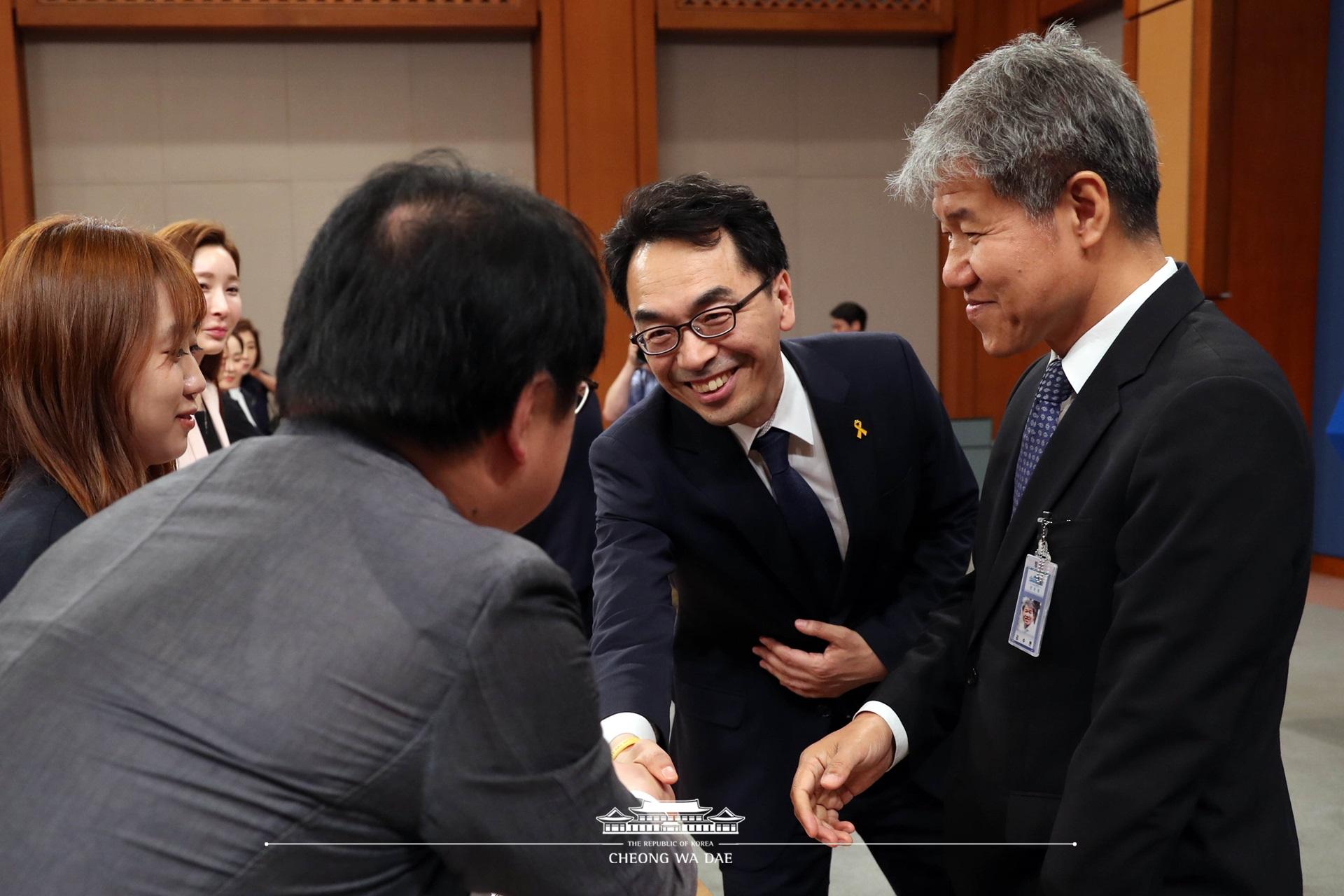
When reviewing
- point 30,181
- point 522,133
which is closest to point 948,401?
point 522,133

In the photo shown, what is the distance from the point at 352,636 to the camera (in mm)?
794

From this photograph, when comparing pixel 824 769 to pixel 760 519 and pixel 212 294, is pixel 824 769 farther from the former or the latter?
pixel 212 294

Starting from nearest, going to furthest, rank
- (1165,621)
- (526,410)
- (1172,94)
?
1. (526,410)
2. (1165,621)
3. (1172,94)

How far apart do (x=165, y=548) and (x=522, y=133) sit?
7469 mm

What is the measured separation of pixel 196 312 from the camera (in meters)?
1.88

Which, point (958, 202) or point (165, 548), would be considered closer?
point (165, 548)

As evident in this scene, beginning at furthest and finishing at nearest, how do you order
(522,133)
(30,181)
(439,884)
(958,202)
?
(522,133) < (30,181) < (958,202) < (439,884)

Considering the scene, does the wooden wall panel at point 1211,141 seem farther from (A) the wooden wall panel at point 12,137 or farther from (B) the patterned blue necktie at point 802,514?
(A) the wooden wall panel at point 12,137

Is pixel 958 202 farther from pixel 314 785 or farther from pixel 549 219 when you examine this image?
pixel 314 785

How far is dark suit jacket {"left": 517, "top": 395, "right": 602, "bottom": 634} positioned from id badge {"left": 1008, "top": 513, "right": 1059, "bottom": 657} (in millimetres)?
2290

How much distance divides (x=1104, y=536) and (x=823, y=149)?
7.49 m

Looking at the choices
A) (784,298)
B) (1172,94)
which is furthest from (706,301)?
(1172,94)

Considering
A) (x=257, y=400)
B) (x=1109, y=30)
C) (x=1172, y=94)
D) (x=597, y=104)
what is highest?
(x=1109, y=30)

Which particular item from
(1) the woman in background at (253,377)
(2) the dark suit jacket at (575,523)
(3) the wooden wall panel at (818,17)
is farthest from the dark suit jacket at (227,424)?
(3) the wooden wall panel at (818,17)
